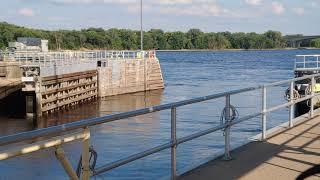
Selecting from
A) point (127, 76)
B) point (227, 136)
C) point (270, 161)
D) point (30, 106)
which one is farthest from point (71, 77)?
point (270, 161)

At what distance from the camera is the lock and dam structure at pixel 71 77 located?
3494 cm

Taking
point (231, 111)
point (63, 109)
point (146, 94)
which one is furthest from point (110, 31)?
point (231, 111)

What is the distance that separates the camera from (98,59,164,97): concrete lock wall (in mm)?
45862

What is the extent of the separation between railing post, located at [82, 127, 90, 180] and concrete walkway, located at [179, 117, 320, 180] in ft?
6.63

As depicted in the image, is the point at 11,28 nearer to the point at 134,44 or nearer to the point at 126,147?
the point at 134,44

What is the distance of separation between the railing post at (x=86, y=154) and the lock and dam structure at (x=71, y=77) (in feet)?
98.7

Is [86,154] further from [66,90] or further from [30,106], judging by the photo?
[66,90]

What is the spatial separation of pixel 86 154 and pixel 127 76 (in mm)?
44570

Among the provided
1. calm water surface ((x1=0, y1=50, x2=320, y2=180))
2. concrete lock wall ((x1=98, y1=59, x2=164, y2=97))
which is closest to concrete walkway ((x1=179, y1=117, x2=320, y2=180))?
calm water surface ((x1=0, y1=50, x2=320, y2=180))

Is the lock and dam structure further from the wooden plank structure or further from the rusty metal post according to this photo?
the rusty metal post

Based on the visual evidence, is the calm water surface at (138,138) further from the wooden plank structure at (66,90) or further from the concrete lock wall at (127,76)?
the concrete lock wall at (127,76)

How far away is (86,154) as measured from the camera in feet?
15.2

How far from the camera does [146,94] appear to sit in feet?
163

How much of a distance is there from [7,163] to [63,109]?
21213mm
